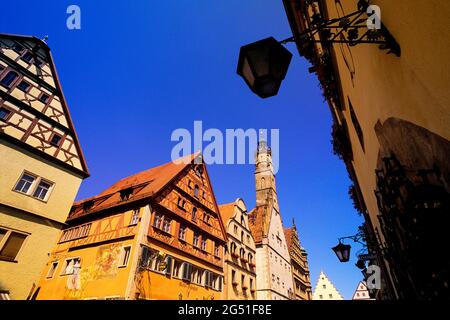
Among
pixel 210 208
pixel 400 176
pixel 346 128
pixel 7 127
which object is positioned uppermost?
pixel 210 208

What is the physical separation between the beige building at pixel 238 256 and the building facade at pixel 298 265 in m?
14.5

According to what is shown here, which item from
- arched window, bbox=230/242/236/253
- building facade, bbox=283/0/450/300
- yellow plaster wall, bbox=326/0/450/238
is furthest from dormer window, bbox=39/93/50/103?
arched window, bbox=230/242/236/253

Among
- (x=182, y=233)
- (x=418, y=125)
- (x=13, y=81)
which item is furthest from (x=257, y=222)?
(x=418, y=125)

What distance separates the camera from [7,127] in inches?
447

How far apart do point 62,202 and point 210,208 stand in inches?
453

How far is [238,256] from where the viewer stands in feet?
76.6

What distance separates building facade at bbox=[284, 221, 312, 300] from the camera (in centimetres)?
3792

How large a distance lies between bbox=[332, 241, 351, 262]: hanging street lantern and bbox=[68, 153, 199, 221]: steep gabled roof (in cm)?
1073

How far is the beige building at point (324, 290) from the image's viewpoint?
159ft

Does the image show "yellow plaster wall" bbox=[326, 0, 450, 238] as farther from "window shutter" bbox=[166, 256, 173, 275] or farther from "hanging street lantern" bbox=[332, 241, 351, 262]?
"window shutter" bbox=[166, 256, 173, 275]

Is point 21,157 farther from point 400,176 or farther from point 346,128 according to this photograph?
point 400,176

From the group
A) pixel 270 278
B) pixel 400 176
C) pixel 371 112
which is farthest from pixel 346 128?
pixel 270 278

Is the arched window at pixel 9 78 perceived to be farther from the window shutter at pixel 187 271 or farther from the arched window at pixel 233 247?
the arched window at pixel 233 247

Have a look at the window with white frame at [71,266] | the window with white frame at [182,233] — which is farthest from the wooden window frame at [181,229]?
the window with white frame at [71,266]
